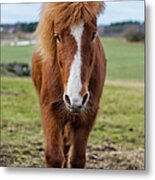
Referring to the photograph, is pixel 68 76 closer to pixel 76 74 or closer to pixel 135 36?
pixel 76 74

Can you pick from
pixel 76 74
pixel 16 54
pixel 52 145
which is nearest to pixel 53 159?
pixel 52 145

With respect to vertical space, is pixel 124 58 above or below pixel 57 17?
below

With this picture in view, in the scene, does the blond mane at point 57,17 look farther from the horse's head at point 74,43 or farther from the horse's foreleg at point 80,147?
the horse's foreleg at point 80,147

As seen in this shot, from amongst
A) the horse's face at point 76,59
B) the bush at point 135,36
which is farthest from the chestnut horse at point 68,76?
the bush at point 135,36

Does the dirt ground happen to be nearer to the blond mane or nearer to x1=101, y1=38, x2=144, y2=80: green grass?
x1=101, y1=38, x2=144, y2=80: green grass

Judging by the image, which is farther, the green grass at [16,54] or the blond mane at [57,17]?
the green grass at [16,54]

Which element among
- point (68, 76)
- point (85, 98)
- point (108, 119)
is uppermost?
point (68, 76)

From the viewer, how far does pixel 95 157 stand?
3352 mm

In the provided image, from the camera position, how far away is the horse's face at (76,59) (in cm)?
328

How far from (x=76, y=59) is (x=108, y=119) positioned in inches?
13.9

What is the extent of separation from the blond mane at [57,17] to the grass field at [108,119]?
0.33 feet

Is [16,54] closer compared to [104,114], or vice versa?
[104,114]

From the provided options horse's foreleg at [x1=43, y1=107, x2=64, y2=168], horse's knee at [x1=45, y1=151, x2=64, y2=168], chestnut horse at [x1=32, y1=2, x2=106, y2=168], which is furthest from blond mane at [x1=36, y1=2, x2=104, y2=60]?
horse's knee at [x1=45, y1=151, x2=64, y2=168]

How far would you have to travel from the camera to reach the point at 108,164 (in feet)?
10.9
